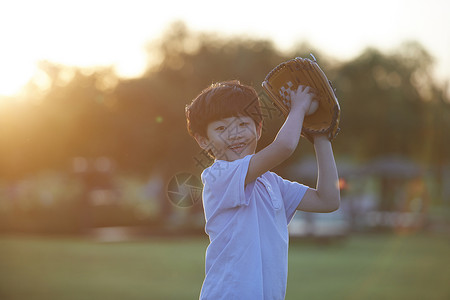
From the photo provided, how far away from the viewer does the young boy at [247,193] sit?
2.23 m

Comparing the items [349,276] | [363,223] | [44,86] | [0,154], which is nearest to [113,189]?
[0,154]

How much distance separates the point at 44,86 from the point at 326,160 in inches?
569

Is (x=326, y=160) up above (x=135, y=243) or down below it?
above

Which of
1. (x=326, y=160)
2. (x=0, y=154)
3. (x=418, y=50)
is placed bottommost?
(x=326, y=160)

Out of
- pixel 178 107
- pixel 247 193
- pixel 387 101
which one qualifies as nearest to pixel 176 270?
pixel 247 193

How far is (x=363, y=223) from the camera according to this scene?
2530 cm

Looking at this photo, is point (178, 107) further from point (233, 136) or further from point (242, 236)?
point (242, 236)

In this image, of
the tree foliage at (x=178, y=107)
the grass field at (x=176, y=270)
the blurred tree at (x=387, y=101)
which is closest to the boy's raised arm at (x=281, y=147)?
the tree foliage at (x=178, y=107)

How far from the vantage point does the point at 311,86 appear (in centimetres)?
246

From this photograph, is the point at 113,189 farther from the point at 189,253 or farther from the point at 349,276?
the point at 349,276

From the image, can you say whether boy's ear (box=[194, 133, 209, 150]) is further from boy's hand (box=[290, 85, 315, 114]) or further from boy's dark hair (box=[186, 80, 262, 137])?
boy's hand (box=[290, 85, 315, 114])

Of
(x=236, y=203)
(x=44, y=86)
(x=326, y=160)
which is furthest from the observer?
→ (x=44, y=86)

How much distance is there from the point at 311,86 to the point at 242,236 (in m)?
0.67

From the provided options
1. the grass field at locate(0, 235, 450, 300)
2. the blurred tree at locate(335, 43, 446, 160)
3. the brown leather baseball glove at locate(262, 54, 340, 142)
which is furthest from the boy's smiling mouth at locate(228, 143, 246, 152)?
the blurred tree at locate(335, 43, 446, 160)
